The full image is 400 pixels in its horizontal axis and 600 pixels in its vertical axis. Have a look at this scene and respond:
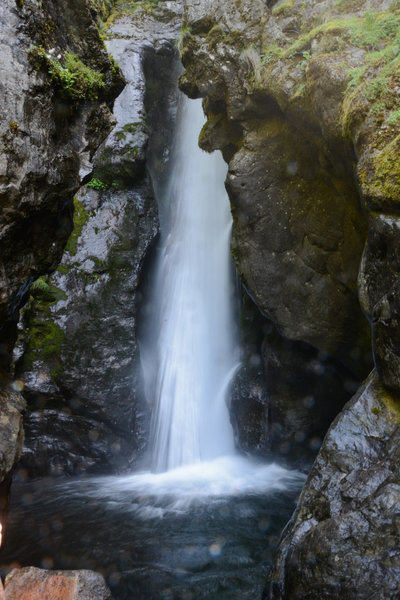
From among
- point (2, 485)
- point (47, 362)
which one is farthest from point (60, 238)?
point (47, 362)

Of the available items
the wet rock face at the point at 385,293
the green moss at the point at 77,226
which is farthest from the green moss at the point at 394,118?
the green moss at the point at 77,226

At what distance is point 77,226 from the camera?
1252cm

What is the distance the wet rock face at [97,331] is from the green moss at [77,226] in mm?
31

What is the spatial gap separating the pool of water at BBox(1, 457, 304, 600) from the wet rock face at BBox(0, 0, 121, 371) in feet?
11.4

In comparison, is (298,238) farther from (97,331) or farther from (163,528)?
(97,331)

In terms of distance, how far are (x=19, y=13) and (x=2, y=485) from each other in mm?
5907

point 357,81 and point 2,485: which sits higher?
point 357,81

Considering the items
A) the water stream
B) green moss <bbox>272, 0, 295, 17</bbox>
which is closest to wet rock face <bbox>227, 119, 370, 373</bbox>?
green moss <bbox>272, 0, 295, 17</bbox>

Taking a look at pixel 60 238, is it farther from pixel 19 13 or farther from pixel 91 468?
pixel 91 468

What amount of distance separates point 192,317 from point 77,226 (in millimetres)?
4723

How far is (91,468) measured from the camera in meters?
10.6

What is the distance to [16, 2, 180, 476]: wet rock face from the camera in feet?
35.1

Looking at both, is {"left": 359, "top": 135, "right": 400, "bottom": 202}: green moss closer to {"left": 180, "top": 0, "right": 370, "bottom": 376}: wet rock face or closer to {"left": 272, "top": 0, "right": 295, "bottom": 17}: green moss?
{"left": 180, "top": 0, "right": 370, "bottom": 376}: wet rock face

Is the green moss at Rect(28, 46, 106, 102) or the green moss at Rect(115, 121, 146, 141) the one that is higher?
the green moss at Rect(115, 121, 146, 141)
